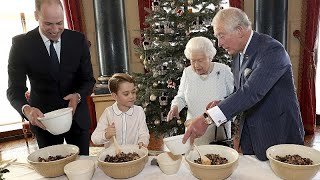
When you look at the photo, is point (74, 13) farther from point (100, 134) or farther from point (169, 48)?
point (100, 134)

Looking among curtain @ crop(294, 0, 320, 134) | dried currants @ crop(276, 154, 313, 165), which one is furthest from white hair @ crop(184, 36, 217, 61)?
curtain @ crop(294, 0, 320, 134)

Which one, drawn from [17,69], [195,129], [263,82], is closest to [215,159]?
[195,129]

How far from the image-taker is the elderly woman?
2.52 metres

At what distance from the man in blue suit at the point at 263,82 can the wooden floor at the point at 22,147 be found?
2.68m

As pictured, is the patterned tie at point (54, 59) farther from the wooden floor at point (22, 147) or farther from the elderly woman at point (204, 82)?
the wooden floor at point (22, 147)

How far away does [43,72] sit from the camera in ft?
6.66

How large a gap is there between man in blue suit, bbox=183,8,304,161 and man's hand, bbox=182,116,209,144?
0.15ft

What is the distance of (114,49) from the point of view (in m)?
4.88

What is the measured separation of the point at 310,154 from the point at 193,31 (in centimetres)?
252

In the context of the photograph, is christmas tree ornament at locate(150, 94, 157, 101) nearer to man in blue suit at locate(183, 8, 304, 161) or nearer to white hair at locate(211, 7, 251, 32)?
Answer: man in blue suit at locate(183, 8, 304, 161)

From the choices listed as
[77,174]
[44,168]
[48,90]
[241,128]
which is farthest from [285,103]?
[48,90]

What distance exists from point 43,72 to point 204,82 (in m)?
1.29

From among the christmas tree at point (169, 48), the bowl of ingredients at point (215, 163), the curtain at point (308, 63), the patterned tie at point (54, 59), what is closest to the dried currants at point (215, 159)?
the bowl of ingredients at point (215, 163)

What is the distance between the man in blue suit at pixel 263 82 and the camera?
5.30 ft
